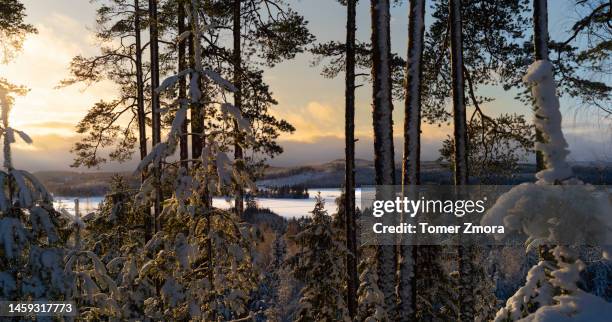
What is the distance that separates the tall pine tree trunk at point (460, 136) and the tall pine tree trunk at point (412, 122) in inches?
70.3

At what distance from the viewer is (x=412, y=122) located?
9555 millimetres

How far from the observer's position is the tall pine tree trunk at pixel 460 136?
11.1 meters

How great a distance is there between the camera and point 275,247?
2143 inches

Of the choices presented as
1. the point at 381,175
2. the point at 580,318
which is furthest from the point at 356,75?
the point at 580,318

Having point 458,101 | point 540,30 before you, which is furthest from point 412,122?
point 540,30

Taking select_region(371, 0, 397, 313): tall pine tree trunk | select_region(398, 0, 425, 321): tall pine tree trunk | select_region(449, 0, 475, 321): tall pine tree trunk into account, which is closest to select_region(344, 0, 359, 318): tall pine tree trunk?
select_region(371, 0, 397, 313): tall pine tree trunk

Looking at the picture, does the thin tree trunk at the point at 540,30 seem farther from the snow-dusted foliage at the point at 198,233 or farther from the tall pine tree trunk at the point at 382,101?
the snow-dusted foliage at the point at 198,233

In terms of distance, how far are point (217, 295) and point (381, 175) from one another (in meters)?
4.29

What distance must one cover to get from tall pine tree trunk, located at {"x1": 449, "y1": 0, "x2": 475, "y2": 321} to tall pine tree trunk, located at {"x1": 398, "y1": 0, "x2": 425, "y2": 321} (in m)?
1.79

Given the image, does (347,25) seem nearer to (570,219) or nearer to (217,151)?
(217,151)

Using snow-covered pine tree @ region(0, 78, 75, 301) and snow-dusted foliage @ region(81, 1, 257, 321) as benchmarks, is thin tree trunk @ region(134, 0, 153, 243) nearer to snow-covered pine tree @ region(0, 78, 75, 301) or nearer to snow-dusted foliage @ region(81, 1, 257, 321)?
snow-dusted foliage @ region(81, 1, 257, 321)

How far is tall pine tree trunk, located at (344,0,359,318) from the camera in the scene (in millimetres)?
12203

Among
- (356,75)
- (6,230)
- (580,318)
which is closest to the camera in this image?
(580,318)

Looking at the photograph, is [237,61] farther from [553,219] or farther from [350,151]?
[553,219]
